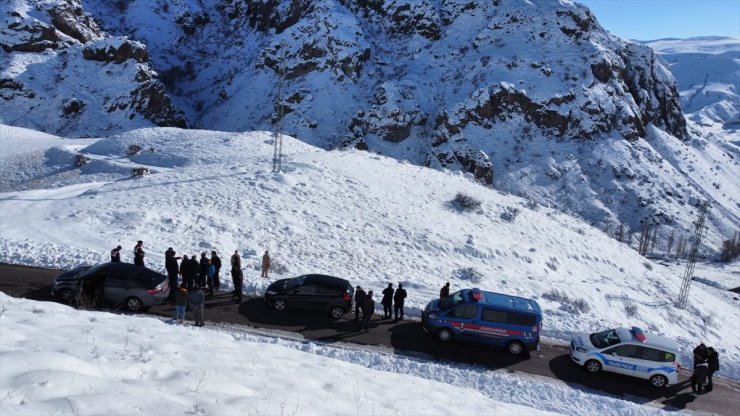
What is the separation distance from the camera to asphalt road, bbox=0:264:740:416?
1438 cm

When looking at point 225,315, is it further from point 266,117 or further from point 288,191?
point 266,117

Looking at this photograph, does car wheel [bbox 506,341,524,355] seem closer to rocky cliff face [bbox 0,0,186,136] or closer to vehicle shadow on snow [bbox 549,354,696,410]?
vehicle shadow on snow [bbox 549,354,696,410]

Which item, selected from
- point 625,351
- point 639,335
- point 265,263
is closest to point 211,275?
point 265,263

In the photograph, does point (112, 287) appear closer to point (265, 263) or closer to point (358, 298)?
point (265, 263)

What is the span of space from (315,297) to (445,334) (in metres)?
4.58

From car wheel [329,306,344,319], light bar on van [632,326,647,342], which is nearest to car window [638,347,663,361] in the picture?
light bar on van [632,326,647,342]

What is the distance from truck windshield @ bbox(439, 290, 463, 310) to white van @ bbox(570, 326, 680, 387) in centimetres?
400

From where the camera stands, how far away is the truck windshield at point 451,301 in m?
16.0

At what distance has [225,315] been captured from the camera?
16.2 metres

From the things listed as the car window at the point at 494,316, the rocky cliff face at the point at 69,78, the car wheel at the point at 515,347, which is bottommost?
the car wheel at the point at 515,347

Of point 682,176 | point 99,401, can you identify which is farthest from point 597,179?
point 99,401

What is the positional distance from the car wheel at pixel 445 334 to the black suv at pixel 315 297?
3.25 metres

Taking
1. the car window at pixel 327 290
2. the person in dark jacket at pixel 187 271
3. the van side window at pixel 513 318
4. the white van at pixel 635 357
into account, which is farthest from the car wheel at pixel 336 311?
the white van at pixel 635 357

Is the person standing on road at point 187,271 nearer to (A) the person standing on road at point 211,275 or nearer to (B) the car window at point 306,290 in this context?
(A) the person standing on road at point 211,275
